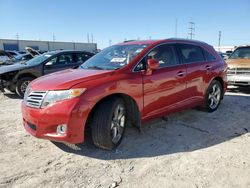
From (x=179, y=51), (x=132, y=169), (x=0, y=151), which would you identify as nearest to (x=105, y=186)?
(x=132, y=169)

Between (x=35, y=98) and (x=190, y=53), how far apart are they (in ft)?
11.0

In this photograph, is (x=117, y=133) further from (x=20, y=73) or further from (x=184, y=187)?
(x=20, y=73)

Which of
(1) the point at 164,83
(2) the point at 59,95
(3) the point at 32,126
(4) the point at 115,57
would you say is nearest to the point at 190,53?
(1) the point at 164,83

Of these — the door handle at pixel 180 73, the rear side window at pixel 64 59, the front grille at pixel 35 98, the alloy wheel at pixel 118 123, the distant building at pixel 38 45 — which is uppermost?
→ the distant building at pixel 38 45

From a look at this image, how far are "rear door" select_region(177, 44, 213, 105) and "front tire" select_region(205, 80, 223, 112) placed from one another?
28cm

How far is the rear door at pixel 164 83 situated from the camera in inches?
167

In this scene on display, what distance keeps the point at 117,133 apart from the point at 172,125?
1.54m

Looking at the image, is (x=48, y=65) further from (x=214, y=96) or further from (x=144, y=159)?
(x=144, y=159)

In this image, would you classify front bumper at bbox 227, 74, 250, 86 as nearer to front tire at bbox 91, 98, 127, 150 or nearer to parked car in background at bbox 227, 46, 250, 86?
parked car in background at bbox 227, 46, 250, 86

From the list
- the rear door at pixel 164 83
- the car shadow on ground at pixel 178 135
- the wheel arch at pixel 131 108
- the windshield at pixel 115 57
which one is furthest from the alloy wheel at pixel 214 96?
the wheel arch at pixel 131 108

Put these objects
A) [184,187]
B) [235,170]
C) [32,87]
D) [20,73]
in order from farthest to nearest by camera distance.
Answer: [20,73] < [32,87] < [235,170] < [184,187]

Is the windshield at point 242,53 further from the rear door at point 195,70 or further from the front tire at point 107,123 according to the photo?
the front tire at point 107,123

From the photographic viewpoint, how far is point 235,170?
3285mm

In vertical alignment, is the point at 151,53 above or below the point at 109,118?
above
